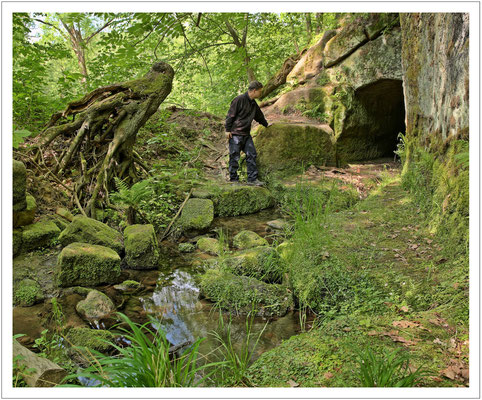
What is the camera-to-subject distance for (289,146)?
8.62m

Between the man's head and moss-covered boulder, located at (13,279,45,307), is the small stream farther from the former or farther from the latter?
the man's head

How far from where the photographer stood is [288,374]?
2.32m

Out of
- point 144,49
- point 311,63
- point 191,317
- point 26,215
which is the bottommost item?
point 191,317

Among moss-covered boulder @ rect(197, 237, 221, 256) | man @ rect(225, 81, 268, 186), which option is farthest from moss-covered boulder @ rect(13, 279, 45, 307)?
man @ rect(225, 81, 268, 186)

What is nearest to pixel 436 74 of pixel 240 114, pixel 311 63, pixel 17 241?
pixel 240 114

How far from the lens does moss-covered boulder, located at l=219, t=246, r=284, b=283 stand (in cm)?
434

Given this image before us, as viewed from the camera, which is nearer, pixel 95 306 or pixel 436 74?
pixel 95 306

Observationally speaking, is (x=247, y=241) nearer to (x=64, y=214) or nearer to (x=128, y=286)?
(x=128, y=286)

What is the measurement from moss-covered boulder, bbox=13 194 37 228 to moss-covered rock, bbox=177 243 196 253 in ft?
7.45

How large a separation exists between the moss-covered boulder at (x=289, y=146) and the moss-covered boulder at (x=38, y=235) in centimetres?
504

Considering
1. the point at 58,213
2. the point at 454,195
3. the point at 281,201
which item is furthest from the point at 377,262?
the point at 58,213

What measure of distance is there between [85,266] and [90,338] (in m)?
1.40
